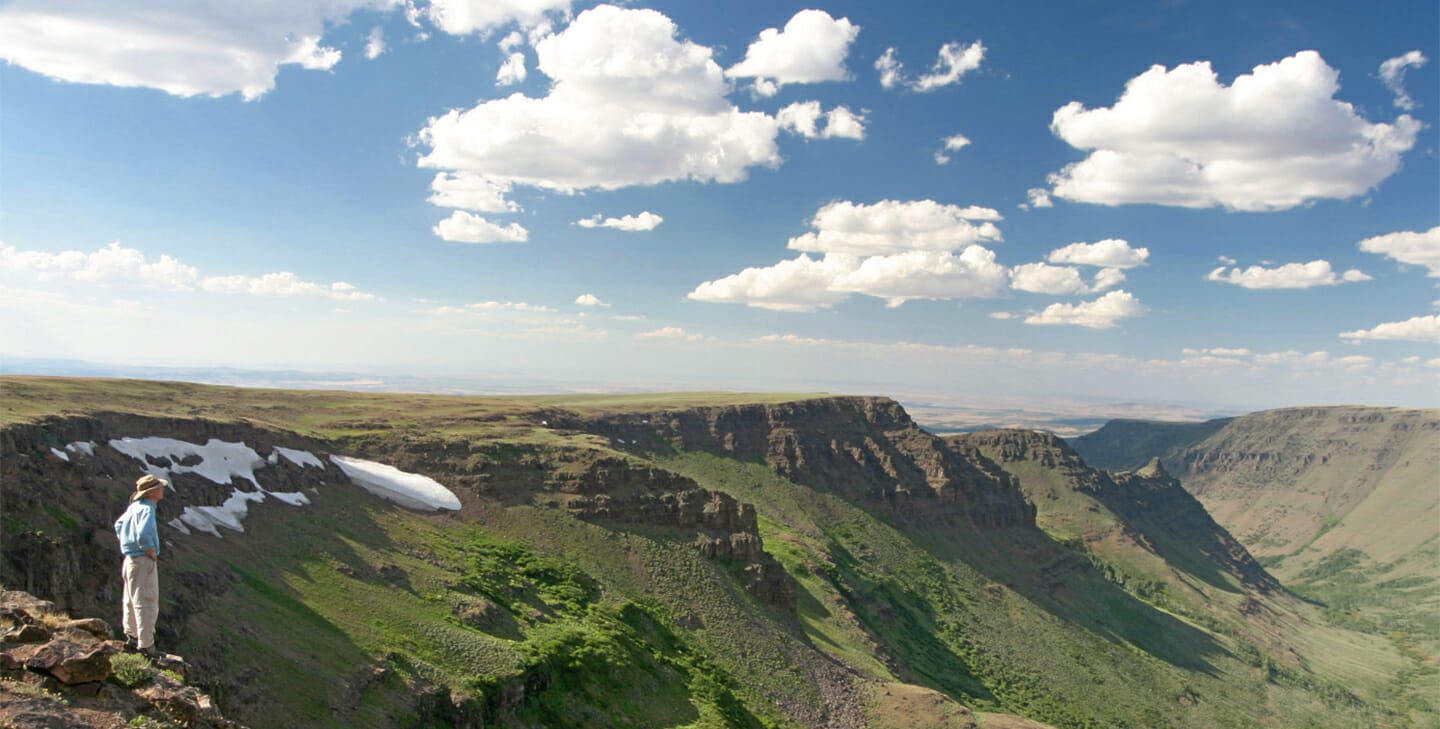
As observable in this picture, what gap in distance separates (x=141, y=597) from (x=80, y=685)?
275 centimetres

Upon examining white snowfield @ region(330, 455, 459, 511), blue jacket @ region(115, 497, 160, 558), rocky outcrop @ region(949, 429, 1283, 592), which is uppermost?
blue jacket @ region(115, 497, 160, 558)

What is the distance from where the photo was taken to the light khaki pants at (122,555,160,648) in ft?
51.1

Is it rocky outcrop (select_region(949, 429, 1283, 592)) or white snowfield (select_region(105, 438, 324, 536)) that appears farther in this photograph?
rocky outcrop (select_region(949, 429, 1283, 592))

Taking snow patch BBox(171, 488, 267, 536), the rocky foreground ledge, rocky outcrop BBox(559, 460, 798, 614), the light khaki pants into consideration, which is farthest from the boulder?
rocky outcrop BBox(559, 460, 798, 614)

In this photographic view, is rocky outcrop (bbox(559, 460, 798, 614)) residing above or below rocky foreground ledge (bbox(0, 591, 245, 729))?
below

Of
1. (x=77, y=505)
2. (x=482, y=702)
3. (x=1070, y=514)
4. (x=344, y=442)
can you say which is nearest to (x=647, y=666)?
(x=482, y=702)

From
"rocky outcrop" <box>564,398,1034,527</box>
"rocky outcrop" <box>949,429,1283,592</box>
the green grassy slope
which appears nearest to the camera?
the green grassy slope

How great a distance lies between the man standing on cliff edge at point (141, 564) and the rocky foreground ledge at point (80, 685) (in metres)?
0.58

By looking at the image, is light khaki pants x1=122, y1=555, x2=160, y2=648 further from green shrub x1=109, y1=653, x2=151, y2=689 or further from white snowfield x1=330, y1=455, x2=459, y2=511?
white snowfield x1=330, y1=455, x2=459, y2=511

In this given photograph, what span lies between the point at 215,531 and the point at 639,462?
4223cm

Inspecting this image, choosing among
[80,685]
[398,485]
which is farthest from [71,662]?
[398,485]

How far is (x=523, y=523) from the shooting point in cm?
6378

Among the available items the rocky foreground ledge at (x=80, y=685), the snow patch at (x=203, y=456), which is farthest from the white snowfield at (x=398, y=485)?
the rocky foreground ledge at (x=80, y=685)

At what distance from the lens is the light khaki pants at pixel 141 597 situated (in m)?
15.6
